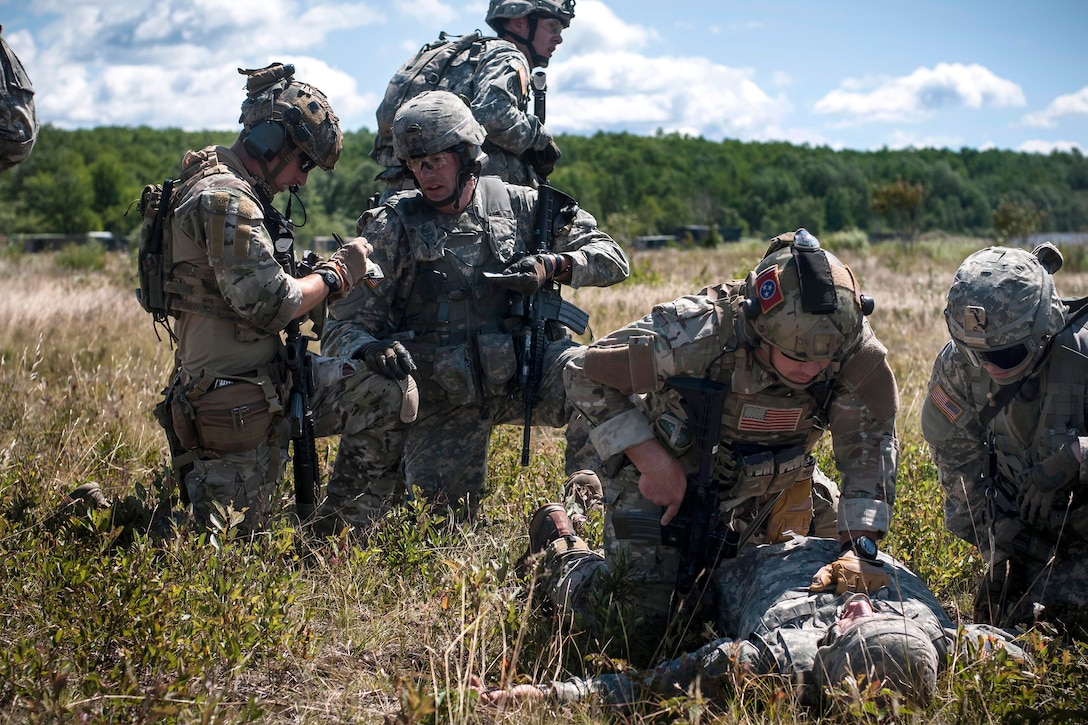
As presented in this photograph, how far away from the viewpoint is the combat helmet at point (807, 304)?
10.5 feet

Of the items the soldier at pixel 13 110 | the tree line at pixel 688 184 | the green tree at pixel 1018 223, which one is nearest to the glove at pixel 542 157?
the soldier at pixel 13 110

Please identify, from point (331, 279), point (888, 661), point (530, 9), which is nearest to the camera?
point (888, 661)

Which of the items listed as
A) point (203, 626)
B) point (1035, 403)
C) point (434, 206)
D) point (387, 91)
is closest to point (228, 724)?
point (203, 626)

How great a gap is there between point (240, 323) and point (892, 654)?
2.84 metres

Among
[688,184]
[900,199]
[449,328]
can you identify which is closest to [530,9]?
[449,328]

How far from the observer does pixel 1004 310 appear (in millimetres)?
3637

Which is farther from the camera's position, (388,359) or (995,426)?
(388,359)

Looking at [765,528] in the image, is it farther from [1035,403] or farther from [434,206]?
[434,206]

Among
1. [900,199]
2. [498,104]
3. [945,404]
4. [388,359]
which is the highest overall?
[900,199]

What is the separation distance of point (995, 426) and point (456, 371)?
99.7 inches

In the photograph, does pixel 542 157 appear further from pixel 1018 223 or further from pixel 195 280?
pixel 1018 223

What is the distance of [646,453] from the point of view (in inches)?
143

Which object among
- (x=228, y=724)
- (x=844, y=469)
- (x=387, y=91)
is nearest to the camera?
(x=228, y=724)

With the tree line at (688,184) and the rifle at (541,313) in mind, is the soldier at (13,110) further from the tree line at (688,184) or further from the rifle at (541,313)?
the tree line at (688,184)
